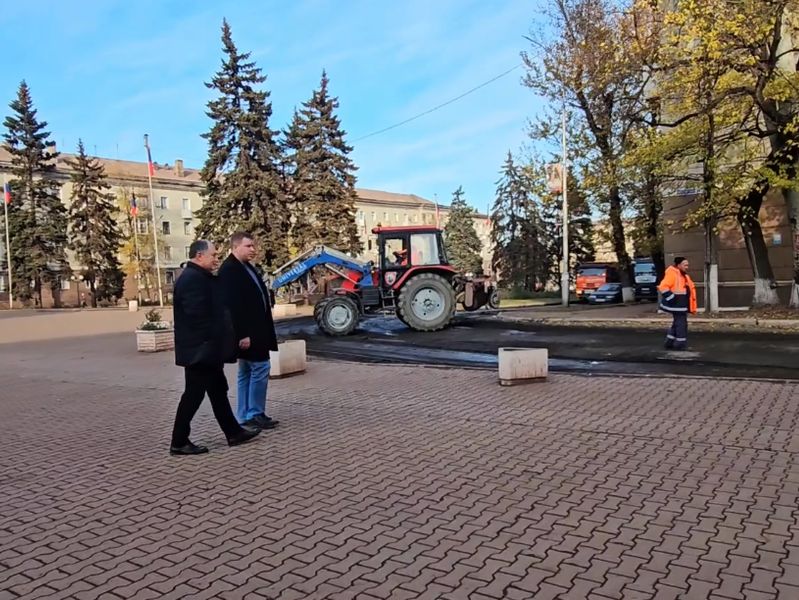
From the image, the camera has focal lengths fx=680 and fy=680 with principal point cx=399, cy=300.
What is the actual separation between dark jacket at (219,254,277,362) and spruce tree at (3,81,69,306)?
2324 inches

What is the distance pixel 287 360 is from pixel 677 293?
285 inches

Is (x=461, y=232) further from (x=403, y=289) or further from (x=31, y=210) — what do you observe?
(x=403, y=289)

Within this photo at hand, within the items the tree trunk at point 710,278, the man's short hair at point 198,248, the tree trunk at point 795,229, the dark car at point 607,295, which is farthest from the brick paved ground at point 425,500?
the dark car at point 607,295

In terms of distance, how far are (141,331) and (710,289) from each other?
16.1m

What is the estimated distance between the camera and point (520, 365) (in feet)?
30.7

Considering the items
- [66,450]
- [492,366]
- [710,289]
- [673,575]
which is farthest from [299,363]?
[710,289]

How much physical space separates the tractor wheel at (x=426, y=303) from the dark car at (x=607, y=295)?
1806 cm

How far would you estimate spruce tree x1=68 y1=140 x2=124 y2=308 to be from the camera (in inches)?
2320

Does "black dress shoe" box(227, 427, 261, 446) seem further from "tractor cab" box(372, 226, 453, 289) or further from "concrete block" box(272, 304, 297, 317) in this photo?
"concrete block" box(272, 304, 297, 317)

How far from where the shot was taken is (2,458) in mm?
6531

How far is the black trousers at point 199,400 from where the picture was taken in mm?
6125

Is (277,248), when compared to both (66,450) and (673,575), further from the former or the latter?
(673,575)

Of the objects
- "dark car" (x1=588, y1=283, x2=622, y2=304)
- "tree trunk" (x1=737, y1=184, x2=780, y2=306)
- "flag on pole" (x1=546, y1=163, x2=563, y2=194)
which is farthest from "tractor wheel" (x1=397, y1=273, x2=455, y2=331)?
"dark car" (x1=588, y1=283, x2=622, y2=304)

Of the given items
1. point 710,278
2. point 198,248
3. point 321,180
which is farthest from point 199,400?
point 321,180
